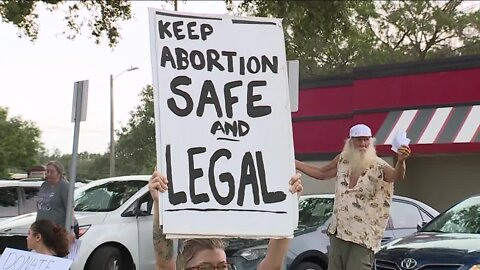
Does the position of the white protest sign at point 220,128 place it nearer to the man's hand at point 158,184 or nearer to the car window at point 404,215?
the man's hand at point 158,184

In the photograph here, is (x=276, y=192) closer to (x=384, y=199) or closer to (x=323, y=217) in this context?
(x=384, y=199)

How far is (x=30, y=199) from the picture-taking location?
12.3m

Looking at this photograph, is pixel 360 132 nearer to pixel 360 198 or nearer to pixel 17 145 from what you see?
pixel 360 198

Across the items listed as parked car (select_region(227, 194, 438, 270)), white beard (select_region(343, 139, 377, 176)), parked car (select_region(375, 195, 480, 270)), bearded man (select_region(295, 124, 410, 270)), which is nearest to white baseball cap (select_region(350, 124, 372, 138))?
bearded man (select_region(295, 124, 410, 270))

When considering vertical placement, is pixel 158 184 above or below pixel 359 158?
below

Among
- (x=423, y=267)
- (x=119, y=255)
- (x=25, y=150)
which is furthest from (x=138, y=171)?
(x=423, y=267)

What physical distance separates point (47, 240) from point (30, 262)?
20.3 inches

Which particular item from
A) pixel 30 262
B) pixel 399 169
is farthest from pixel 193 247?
pixel 399 169

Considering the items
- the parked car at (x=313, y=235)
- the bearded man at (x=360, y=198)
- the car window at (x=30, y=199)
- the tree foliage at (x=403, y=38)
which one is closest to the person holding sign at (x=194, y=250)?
the bearded man at (x=360, y=198)

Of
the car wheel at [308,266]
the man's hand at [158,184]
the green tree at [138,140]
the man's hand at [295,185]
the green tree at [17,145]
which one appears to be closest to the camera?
the man's hand at [158,184]

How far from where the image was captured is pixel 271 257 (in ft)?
11.5

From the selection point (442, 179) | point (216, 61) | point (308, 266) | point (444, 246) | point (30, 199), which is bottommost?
point (308, 266)

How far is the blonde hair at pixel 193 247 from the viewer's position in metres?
2.99

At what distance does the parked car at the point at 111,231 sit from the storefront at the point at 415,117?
900 centimetres
